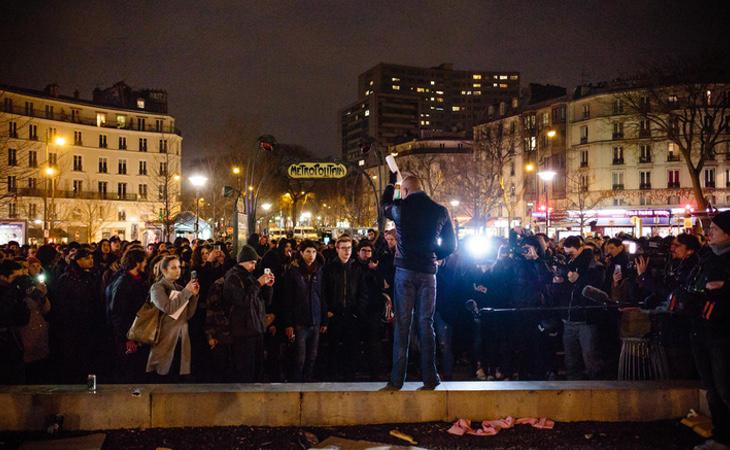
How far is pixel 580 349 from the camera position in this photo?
7.66m

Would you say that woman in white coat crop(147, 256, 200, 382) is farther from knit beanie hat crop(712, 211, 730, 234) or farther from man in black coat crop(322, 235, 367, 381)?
knit beanie hat crop(712, 211, 730, 234)

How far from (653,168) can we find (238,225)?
56009mm

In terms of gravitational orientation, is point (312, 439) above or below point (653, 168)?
below

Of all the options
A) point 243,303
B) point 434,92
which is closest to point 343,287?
point 243,303

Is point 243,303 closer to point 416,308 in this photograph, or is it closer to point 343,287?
point 343,287

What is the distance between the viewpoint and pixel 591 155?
203 feet

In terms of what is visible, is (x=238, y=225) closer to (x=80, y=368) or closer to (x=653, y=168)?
(x=80, y=368)

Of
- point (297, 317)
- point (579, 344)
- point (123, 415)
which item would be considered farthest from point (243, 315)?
point (579, 344)

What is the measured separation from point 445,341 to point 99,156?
77.1m

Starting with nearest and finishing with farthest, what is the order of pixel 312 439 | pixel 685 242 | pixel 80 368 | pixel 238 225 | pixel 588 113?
pixel 312 439, pixel 685 242, pixel 80 368, pixel 238 225, pixel 588 113

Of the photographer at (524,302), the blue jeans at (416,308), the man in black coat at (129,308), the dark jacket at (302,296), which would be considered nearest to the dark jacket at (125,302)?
the man in black coat at (129,308)

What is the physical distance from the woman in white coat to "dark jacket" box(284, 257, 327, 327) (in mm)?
1396

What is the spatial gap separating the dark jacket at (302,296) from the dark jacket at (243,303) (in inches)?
29.6

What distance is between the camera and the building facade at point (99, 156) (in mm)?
66688
